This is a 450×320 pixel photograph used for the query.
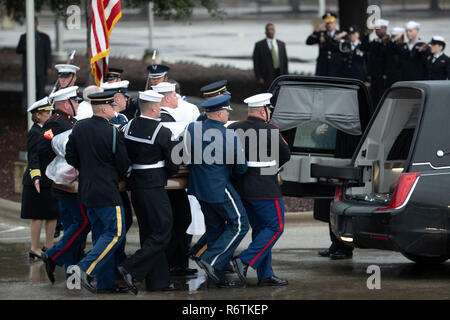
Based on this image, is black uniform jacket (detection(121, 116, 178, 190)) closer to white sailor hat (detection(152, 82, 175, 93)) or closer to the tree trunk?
white sailor hat (detection(152, 82, 175, 93))

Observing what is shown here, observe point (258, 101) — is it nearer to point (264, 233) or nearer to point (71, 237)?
point (264, 233)

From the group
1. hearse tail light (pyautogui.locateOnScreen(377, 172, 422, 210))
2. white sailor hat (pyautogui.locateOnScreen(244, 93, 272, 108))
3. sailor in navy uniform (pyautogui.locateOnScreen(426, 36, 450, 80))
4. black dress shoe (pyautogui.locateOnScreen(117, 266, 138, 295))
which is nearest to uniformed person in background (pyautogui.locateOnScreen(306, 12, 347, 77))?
sailor in navy uniform (pyautogui.locateOnScreen(426, 36, 450, 80))

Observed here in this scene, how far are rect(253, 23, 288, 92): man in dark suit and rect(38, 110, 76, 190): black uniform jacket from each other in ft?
34.9

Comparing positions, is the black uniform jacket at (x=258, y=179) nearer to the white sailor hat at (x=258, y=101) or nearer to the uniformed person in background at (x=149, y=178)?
the white sailor hat at (x=258, y=101)

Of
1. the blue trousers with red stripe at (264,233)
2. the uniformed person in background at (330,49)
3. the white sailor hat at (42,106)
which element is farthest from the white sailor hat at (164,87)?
the uniformed person in background at (330,49)

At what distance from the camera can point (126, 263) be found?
893 cm

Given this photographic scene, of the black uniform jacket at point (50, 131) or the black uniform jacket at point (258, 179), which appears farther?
the black uniform jacket at point (50, 131)

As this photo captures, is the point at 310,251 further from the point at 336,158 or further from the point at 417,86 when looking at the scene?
the point at 417,86

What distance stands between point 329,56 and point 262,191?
9546 mm

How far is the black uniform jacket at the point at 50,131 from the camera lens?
387 inches

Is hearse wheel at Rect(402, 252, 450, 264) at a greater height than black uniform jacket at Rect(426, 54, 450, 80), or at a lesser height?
lesser

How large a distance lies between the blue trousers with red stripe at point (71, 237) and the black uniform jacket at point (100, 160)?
23.3 inches

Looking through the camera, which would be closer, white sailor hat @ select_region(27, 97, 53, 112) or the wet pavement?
the wet pavement

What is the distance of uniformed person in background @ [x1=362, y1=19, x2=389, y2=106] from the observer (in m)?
17.8
